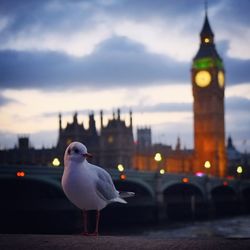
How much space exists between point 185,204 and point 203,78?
4547cm

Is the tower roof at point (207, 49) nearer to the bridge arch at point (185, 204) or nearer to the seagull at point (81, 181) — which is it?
the bridge arch at point (185, 204)

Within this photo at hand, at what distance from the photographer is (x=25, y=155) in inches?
3228

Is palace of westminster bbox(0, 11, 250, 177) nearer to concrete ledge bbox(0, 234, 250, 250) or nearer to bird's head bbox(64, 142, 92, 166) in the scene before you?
bird's head bbox(64, 142, 92, 166)

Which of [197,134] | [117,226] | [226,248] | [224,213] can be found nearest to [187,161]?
[197,134]

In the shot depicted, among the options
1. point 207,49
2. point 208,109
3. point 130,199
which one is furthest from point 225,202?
point 207,49

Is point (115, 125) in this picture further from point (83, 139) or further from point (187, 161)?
point (187, 161)

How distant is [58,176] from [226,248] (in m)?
36.5

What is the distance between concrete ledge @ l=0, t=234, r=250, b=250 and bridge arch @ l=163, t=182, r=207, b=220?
2154 inches

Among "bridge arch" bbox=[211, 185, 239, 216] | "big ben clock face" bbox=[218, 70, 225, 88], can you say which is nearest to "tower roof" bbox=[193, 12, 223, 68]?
"big ben clock face" bbox=[218, 70, 225, 88]

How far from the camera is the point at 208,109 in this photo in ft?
349

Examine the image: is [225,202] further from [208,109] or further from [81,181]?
[81,181]

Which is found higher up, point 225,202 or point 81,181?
point 81,181

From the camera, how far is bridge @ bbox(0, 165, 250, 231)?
42.3 meters

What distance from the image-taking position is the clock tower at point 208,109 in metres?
104
